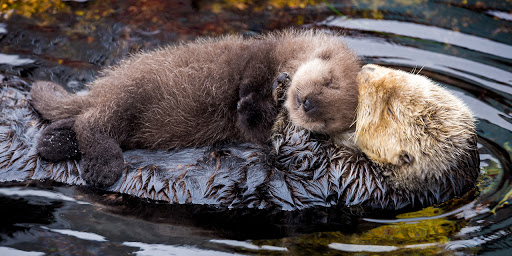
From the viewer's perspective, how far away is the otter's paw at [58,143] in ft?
11.3

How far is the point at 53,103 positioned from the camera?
12.4 ft

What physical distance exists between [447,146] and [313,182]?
889 mm

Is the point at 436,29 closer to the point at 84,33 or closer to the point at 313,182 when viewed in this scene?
the point at 313,182

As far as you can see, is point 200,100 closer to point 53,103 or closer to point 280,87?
point 280,87

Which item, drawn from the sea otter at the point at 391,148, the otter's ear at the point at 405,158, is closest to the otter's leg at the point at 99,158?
the sea otter at the point at 391,148

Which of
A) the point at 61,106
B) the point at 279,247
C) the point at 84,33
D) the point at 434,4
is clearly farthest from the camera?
the point at 434,4

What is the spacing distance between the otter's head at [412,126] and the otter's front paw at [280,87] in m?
0.49

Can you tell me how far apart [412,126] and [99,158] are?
2.05 meters

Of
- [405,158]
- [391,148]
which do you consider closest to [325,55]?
[391,148]

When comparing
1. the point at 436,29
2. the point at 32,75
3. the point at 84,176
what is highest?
the point at 436,29

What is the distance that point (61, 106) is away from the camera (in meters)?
3.73

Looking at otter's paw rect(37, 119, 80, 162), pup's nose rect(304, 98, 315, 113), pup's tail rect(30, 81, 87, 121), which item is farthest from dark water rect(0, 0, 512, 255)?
pup's nose rect(304, 98, 315, 113)

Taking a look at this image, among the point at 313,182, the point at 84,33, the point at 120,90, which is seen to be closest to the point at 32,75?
the point at 84,33

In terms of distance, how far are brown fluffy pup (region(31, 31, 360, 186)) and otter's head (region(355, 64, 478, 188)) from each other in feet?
0.46
